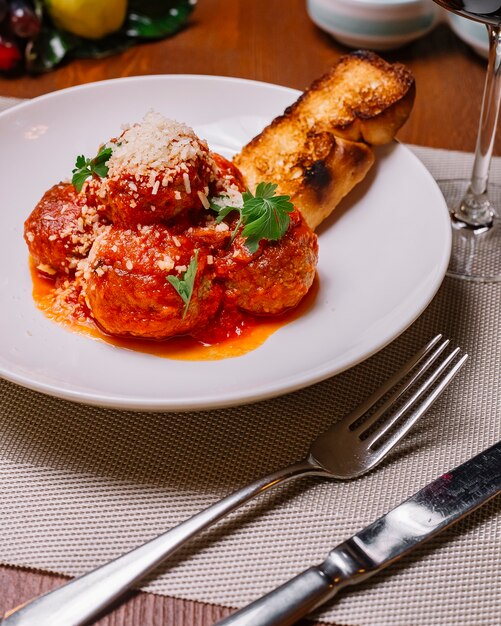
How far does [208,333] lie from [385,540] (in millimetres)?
753

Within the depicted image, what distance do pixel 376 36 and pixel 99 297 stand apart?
2.55m

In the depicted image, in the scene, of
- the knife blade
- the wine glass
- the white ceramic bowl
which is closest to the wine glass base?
the wine glass

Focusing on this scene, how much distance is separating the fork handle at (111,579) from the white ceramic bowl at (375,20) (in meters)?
2.80

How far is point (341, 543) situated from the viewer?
5.92ft

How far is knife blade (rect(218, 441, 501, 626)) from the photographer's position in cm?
163

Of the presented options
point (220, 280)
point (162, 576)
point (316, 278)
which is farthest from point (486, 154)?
point (162, 576)

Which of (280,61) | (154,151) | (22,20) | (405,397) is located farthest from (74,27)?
(405,397)

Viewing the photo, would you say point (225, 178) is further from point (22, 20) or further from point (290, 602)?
point (22, 20)

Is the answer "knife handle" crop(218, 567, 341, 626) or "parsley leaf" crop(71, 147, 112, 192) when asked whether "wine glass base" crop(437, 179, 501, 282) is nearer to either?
"parsley leaf" crop(71, 147, 112, 192)

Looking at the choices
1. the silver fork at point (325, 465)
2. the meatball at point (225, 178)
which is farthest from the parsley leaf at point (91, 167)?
the silver fork at point (325, 465)

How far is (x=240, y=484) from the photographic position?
6.48 feet

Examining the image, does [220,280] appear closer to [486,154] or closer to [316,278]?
[316,278]

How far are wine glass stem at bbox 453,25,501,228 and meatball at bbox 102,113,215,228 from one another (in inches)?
43.5

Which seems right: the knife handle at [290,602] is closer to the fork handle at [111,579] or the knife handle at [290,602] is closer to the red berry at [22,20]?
the fork handle at [111,579]
